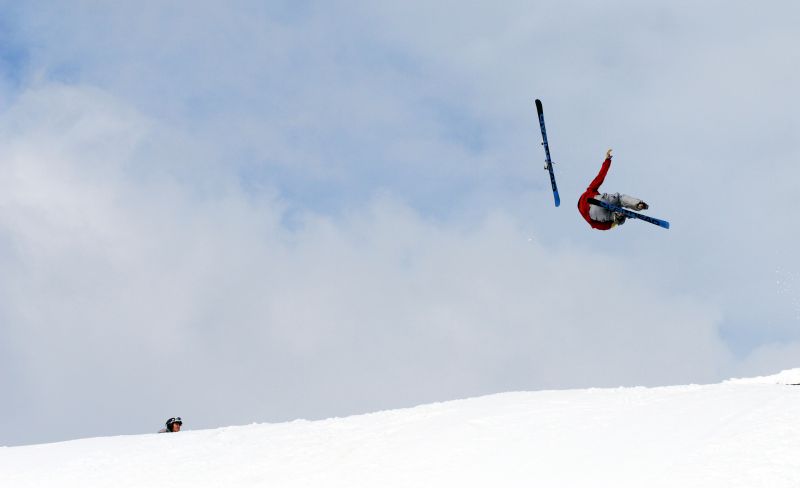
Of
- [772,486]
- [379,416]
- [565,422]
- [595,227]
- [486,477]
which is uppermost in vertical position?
[595,227]

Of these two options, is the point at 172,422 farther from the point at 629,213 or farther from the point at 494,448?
the point at 629,213

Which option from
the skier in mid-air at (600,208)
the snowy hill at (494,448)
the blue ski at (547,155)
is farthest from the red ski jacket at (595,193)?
the snowy hill at (494,448)

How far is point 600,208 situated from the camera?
2128 centimetres

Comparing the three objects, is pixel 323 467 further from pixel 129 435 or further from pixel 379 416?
pixel 129 435

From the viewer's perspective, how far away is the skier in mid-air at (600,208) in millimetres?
20984

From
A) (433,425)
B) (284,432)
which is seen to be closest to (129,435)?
(284,432)

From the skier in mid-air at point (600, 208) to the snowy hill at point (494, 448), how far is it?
232 inches

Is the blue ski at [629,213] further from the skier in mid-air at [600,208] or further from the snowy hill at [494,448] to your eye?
the snowy hill at [494,448]

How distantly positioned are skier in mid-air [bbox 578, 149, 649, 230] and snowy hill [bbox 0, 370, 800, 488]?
Answer: 5885 millimetres

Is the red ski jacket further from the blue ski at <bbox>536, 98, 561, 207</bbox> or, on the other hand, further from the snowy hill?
the snowy hill

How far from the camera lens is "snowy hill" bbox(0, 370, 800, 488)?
1143 cm

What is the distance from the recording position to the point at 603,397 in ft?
49.0

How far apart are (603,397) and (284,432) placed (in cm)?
525

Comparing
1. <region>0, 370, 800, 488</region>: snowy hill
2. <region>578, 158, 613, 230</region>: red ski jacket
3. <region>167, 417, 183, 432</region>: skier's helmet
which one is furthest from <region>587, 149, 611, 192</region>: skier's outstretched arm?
<region>167, 417, 183, 432</region>: skier's helmet
